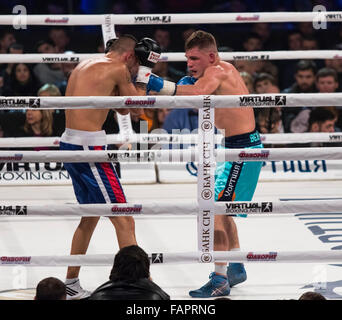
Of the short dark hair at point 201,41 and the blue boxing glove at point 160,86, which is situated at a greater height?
the short dark hair at point 201,41

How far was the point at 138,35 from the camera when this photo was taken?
8789 millimetres

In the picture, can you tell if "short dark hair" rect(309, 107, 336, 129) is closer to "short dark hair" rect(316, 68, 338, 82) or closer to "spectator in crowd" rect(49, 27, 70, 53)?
"short dark hair" rect(316, 68, 338, 82)

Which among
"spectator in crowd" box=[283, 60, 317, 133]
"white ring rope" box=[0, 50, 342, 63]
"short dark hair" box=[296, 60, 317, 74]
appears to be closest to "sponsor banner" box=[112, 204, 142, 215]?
"white ring rope" box=[0, 50, 342, 63]

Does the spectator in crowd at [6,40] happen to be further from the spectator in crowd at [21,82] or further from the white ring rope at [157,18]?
the white ring rope at [157,18]

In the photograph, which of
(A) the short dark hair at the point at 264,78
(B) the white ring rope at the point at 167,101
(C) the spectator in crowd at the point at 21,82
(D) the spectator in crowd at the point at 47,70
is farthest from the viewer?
(D) the spectator in crowd at the point at 47,70

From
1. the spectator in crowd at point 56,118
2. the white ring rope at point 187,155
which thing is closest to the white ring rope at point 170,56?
the spectator in crowd at point 56,118

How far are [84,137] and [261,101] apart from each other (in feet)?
3.64

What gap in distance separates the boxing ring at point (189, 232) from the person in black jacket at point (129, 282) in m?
0.79

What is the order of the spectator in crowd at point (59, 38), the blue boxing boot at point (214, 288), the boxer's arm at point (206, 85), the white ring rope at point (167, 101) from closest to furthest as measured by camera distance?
1. the white ring rope at point (167, 101)
2. the blue boxing boot at point (214, 288)
3. the boxer's arm at point (206, 85)
4. the spectator in crowd at point (59, 38)

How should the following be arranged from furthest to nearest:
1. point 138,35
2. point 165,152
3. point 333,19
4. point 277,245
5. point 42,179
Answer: point 138,35, point 42,179, point 333,19, point 277,245, point 165,152

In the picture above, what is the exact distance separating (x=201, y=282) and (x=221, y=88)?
122cm

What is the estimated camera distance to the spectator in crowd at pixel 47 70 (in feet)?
26.6
